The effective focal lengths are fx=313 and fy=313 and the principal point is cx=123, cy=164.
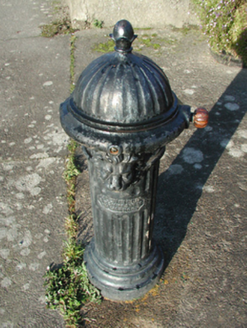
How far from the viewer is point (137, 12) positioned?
622cm

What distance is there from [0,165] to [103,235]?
6.17ft

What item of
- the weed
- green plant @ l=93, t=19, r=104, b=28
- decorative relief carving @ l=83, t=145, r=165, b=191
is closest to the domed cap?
decorative relief carving @ l=83, t=145, r=165, b=191

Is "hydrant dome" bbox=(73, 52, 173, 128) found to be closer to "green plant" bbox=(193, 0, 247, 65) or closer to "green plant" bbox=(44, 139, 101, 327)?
"green plant" bbox=(44, 139, 101, 327)

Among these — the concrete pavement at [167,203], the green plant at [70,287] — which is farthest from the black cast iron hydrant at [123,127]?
the concrete pavement at [167,203]

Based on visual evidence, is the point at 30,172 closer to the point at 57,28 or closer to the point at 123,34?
the point at 123,34

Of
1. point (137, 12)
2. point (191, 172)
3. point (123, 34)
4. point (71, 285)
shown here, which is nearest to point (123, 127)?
point (123, 34)

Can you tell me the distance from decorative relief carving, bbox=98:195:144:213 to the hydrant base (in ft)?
1.82

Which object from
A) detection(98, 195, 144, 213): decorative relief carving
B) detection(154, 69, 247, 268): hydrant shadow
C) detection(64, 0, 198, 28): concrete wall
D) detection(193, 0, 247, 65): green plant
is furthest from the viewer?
detection(64, 0, 198, 28): concrete wall

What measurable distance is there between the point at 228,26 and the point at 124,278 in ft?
14.9

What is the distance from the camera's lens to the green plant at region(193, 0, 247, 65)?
501 centimetres

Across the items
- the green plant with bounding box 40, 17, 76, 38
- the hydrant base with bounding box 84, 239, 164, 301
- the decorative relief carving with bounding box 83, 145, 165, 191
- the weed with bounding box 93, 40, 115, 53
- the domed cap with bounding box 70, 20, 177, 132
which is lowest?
the hydrant base with bounding box 84, 239, 164, 301

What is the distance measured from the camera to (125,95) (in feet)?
5.01

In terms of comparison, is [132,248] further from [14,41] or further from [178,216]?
[14,41]

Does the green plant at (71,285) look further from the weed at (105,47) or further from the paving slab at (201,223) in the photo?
the weed at (105,47)
